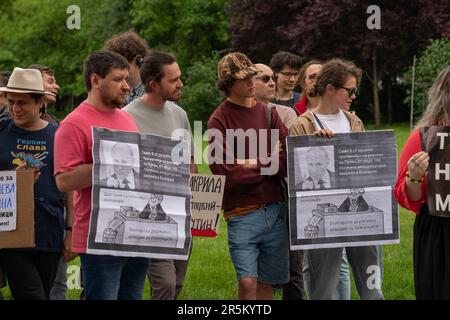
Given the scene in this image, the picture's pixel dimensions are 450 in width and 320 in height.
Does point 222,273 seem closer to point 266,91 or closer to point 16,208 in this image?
point 266,91

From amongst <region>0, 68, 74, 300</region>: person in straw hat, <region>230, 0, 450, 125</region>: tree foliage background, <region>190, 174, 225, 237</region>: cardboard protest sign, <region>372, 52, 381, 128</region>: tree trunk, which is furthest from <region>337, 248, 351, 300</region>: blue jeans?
<region>372, 52, 381, 128</region>: tree trunk

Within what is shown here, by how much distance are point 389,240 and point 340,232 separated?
376 millimetres

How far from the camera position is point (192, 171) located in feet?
24.0

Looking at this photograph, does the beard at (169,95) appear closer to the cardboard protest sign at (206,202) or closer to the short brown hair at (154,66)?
the short brown hair at (154,66)

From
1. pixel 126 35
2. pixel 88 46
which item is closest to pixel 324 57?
pixel 88 46

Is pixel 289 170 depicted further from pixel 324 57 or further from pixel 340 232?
pixel 324 57

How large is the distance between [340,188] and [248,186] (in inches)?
27.6

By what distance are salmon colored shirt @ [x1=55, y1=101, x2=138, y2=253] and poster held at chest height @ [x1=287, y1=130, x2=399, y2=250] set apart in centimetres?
144

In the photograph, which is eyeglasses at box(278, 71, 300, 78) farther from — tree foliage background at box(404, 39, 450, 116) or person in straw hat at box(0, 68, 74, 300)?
tree foliage background at box(404, 39, 450, 116)

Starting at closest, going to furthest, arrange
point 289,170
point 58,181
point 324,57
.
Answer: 1. point 58,181
2. point 289,170
3. point 324,57

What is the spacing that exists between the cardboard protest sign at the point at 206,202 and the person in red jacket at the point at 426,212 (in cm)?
174

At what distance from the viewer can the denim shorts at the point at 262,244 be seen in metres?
6.70

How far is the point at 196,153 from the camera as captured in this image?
25.2ft

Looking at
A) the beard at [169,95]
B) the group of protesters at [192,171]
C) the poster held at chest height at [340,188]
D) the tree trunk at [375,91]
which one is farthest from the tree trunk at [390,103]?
the poster held at chest height at [340,188]
